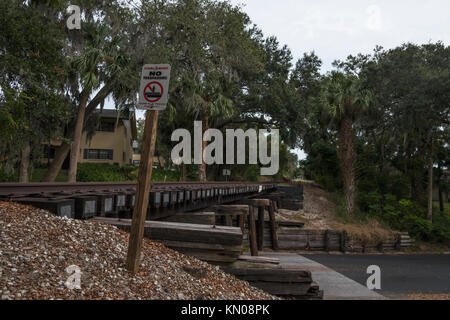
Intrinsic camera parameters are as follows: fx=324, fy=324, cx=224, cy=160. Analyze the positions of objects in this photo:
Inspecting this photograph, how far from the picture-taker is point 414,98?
2303 cm

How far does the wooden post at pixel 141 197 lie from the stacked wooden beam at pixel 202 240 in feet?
4.20

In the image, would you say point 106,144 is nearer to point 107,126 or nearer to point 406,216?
point 107,126

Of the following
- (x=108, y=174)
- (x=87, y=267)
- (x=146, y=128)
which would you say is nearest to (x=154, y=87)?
(x=146, y=128)

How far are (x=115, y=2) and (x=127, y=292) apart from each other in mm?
19873

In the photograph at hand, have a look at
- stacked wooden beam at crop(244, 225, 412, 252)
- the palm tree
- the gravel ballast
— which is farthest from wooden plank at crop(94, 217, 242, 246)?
the palm tree

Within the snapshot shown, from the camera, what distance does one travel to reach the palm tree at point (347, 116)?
24.8 metres

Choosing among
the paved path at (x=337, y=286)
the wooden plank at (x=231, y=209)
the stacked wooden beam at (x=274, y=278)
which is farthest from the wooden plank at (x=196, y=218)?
the paved path at (x=337, y=286)

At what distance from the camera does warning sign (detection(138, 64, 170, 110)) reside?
3.62 metres

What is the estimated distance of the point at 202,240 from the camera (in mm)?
4938

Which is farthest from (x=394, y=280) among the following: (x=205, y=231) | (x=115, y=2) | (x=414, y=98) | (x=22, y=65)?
(x=115, y=2)

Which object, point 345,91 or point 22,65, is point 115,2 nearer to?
point 22,65

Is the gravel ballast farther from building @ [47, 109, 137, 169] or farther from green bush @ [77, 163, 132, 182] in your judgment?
building @ [47, 109, 137, 169]

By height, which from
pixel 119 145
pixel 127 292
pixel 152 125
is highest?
pixel 119 145

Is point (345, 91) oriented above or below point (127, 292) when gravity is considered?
above
